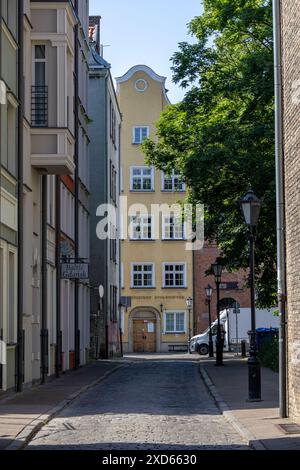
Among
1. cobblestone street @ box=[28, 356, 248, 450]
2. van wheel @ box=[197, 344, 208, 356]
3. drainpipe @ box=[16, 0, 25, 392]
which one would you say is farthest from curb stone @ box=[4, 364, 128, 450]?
van wheel @ box=[197, 344, 208, 356]

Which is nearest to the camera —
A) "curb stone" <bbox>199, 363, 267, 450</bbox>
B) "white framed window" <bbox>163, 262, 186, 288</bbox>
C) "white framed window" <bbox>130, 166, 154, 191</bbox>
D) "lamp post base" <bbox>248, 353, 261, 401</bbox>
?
"curb stone" <bbox>199, 363, 267, 450</bbox>

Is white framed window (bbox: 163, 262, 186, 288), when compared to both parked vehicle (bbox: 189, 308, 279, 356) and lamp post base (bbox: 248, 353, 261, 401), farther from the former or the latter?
lamp post base (bbox: 248, 353, 261, 401)

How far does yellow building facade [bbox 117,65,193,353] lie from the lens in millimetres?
71500

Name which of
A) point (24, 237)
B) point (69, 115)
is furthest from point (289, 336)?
point (69, 115)

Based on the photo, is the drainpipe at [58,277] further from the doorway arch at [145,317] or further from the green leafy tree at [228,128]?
the doorway arch at [145,317]

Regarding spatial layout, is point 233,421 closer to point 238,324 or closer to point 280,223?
point 280,223

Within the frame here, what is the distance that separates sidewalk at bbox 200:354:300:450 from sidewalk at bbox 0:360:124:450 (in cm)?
315

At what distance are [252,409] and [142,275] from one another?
53587 mm

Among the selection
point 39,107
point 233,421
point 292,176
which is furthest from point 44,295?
point 292,176

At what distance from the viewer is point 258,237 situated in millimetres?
35844

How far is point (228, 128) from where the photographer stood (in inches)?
1359

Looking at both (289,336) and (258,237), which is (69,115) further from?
(289,336)

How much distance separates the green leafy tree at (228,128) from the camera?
110 feet

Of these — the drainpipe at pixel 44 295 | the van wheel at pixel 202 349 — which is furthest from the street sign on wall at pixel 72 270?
the van wheel at pixel 202 349
